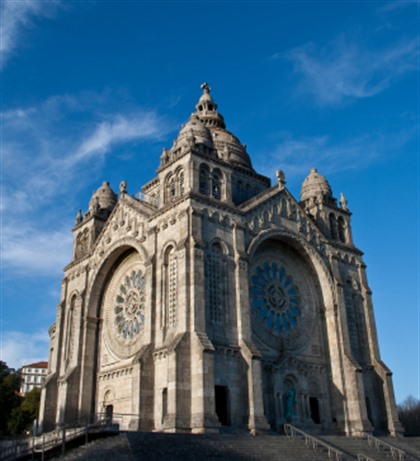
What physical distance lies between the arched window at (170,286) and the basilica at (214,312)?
0.23 ft

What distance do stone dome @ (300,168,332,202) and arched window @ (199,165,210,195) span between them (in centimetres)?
1257

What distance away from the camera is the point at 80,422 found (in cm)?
3703

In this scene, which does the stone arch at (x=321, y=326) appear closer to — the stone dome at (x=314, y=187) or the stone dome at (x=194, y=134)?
the stone dome at (x=314, y=187)


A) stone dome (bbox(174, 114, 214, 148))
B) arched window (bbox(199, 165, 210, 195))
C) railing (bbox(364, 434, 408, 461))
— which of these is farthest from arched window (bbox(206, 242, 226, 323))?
railing (bbox(364, 434, 408, 461))

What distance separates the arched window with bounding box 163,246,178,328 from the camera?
31953 mm

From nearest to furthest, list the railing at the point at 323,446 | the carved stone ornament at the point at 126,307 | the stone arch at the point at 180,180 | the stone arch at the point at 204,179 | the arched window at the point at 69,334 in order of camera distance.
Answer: the railing at the point at 323,446
the stone arch at the point at 180,180
the stone arch at the point at 204,179
the carved stone ornament at the point at 126,307
the arched window at the point at 69,334

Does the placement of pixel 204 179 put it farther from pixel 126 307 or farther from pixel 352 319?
pixel 352 319

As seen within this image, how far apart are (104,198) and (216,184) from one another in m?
13.8

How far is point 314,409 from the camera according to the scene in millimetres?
36562

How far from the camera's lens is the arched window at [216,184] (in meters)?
36.1

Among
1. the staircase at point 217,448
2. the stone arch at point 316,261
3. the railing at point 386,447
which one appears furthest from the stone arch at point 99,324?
the railing at point 386,447

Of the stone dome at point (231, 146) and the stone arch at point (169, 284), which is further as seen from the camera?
the stone dome at point (231, 146)

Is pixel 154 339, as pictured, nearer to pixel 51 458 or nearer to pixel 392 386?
pixel 51 458

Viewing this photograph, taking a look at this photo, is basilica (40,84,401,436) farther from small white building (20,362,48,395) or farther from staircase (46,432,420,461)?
small white building (20,362,48,395)
